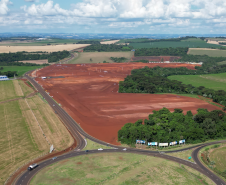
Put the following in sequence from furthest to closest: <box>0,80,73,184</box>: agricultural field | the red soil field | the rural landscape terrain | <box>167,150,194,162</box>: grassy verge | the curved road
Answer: the red soil field, <box>167,150,194,162</box>: grassy verge, <box>0,80,73,184</box>: agricultural field, the rural landscape terrain, the curved road

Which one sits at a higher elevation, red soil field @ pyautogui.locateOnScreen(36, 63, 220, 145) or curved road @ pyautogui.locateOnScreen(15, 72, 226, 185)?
red soil field @ pyautogui.locateOnScreen(36, 63, 220, 145)

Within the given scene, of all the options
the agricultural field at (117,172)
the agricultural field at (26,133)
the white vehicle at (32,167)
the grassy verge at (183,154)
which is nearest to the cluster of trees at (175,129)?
the grassy verge at (183,154)

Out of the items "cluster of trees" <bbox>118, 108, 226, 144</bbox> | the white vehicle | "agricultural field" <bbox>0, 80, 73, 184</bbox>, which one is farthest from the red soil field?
the white vehicle

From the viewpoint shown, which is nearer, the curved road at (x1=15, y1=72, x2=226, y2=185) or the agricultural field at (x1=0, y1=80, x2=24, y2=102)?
the curved road at (x1=15, y1=72, x2=226, y2=185)

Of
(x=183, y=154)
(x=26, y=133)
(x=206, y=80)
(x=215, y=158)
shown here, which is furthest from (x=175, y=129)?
(x=206, y=80)

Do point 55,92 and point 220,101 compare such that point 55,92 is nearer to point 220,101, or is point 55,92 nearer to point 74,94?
point 74,94

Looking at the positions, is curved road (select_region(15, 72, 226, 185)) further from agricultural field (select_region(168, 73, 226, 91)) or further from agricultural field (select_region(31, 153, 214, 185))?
agricultural field (select_region(168, 73, 226, 91))
